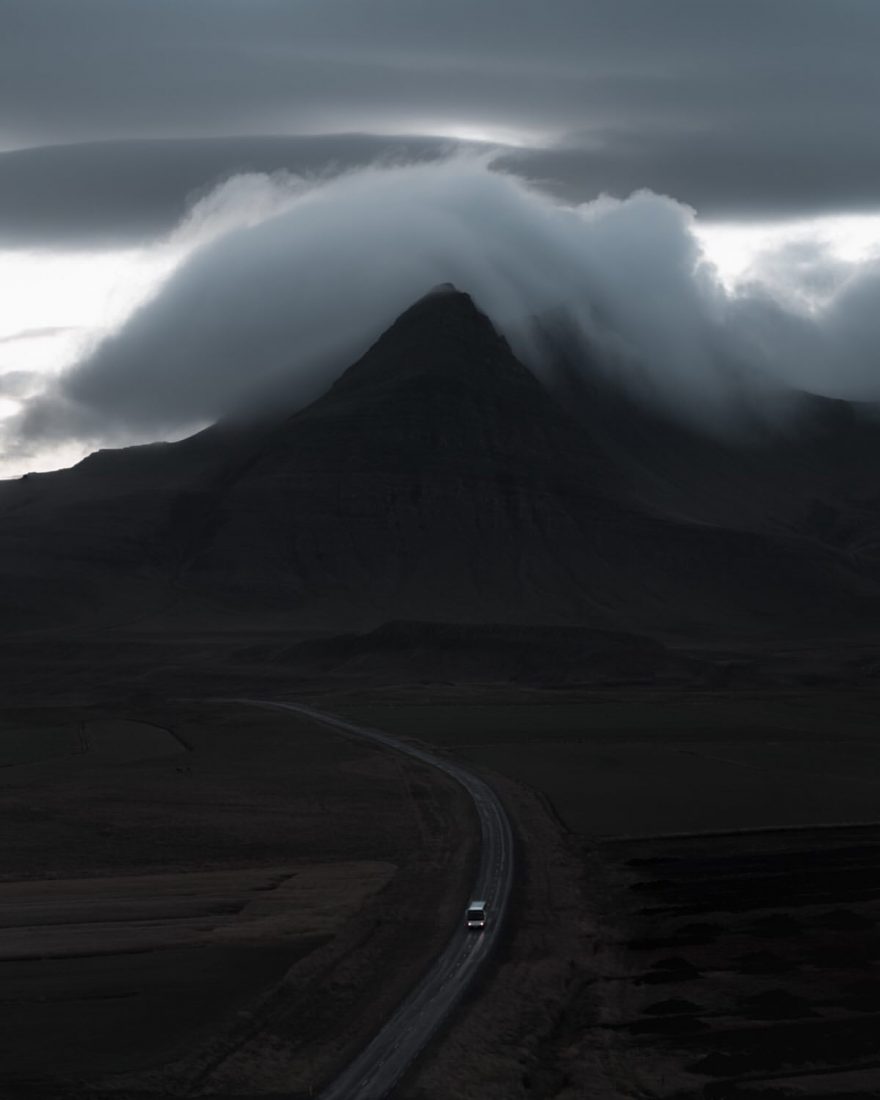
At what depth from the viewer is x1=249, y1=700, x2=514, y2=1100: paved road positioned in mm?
28438

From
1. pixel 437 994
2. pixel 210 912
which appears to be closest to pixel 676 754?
pixel 210 912

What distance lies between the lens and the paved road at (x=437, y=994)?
28438 mm

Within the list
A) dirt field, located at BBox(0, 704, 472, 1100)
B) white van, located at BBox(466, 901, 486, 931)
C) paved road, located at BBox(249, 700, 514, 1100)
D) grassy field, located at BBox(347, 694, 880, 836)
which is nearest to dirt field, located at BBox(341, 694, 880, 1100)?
grassy field, located at BBox(347, 694, 880, 836)

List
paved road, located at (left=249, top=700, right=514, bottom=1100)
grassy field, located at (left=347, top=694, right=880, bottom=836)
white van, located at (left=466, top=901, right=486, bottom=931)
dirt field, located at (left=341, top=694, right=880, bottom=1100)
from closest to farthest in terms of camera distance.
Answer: paved road, located at (left=249, top=700, right=514, bottom=1100) < dirt field, located at (left=341, top=694, right=880, bottom=1100) < white van, located at (left=466, top=901, right=486, bottom=931) < grassy field, located at (left=347, top=694, right=880, bottom=836)

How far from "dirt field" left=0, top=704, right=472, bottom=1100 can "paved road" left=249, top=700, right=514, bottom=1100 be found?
1.75ft

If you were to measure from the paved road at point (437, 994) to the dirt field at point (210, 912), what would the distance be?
532 mm

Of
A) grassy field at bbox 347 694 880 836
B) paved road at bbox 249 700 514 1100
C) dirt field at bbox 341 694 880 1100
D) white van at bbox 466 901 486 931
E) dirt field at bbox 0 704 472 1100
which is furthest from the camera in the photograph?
grassy field at bbox 347 694 880 836

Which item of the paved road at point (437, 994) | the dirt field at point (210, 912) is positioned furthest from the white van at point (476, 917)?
the dirt field at point (210, 912)

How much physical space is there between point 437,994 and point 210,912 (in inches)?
449

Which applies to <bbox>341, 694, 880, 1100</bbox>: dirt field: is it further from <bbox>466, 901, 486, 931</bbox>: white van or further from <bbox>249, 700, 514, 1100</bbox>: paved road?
<bbox>466, 901, 486, 931</bbox>: white van

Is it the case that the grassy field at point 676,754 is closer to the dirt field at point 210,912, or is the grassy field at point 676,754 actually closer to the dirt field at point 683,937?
the dirt field at point 683,937

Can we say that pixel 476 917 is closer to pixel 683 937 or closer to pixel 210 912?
pixel 683 937

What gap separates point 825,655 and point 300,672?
2388 inches

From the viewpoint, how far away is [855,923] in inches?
1714
